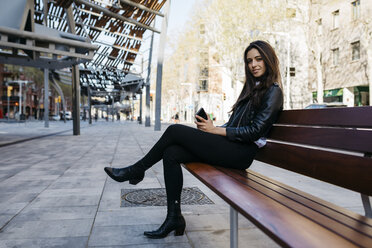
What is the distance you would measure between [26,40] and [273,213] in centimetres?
977

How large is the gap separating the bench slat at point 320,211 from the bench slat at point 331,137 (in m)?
0.39

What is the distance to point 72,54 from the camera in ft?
34.9

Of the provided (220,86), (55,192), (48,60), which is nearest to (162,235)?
(55,192)

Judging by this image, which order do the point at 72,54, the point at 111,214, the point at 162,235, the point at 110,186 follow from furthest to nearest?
the point at 72,54 → the point at 110,186 → the point at 111,214 → the point at 162,235

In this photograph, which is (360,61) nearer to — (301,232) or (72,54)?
(72,54)

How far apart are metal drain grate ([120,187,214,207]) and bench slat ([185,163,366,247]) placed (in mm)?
1644

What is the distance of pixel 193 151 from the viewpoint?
283 cm

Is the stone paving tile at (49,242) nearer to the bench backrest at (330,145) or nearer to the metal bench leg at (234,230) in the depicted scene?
the metal bench leg at (234,230)

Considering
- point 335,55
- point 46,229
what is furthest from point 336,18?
point 46,229

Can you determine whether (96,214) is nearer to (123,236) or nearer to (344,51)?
(123,236)

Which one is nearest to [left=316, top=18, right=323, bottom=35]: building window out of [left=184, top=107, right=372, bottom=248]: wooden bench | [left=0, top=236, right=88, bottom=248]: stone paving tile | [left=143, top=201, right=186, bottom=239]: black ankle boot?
[left=184, top=107, right=372, bottom=248]: wooden bench

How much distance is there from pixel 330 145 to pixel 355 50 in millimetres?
28123

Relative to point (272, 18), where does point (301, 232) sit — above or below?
below

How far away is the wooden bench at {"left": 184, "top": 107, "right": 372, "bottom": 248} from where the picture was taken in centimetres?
137
